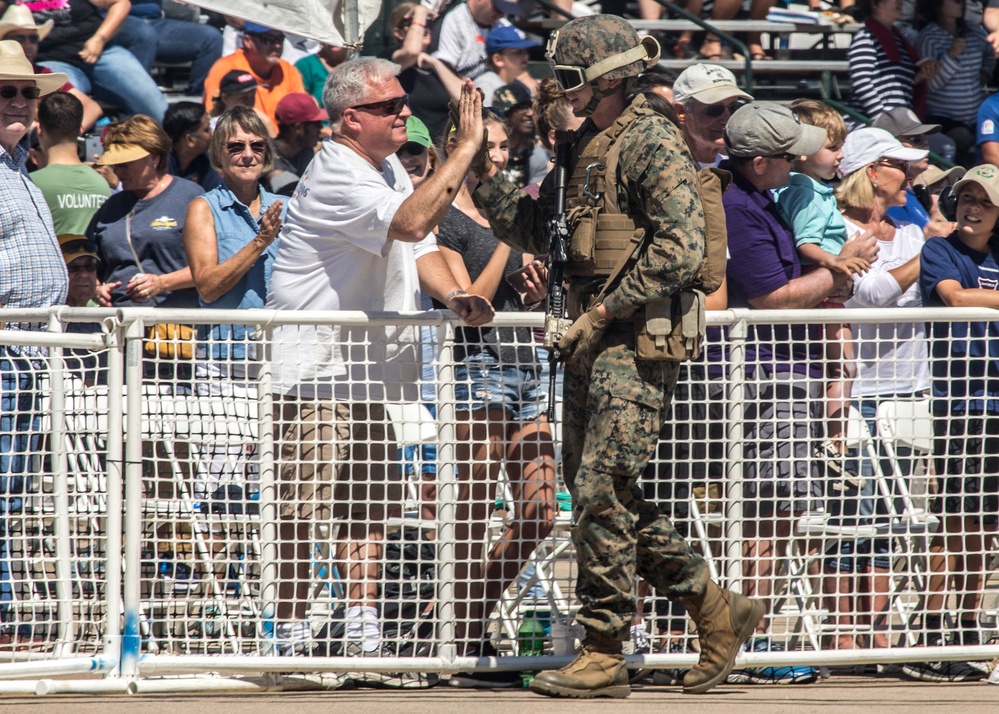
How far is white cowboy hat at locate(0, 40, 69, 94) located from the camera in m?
5.90

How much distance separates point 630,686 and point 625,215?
5.81ft

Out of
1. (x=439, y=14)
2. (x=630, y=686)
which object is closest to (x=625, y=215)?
(x=630, y=686)

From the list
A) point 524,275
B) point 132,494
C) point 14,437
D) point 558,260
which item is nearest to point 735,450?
point 558,260

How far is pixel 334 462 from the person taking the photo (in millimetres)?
4684

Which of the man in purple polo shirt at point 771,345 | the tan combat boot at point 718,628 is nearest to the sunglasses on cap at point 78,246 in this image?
the man in purple polo shirt at point 771,345

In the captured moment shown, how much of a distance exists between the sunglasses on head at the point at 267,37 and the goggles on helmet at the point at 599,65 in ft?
18.9

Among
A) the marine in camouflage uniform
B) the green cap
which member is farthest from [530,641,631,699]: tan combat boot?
the green cap

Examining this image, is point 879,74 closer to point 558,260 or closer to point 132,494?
point 558,260

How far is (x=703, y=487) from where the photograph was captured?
16.7 ft

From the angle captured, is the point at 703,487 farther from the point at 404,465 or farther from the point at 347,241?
the point at 347,241

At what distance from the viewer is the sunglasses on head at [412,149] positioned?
22.1ft

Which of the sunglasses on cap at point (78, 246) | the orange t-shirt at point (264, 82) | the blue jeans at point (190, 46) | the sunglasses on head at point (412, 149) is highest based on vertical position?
the blue jeans at point (190, 46)

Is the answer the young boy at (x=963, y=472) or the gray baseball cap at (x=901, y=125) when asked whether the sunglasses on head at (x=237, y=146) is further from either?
the gray baseball cap at (x=901, y=125)

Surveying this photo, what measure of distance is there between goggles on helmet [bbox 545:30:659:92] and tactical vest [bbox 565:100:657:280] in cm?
17
